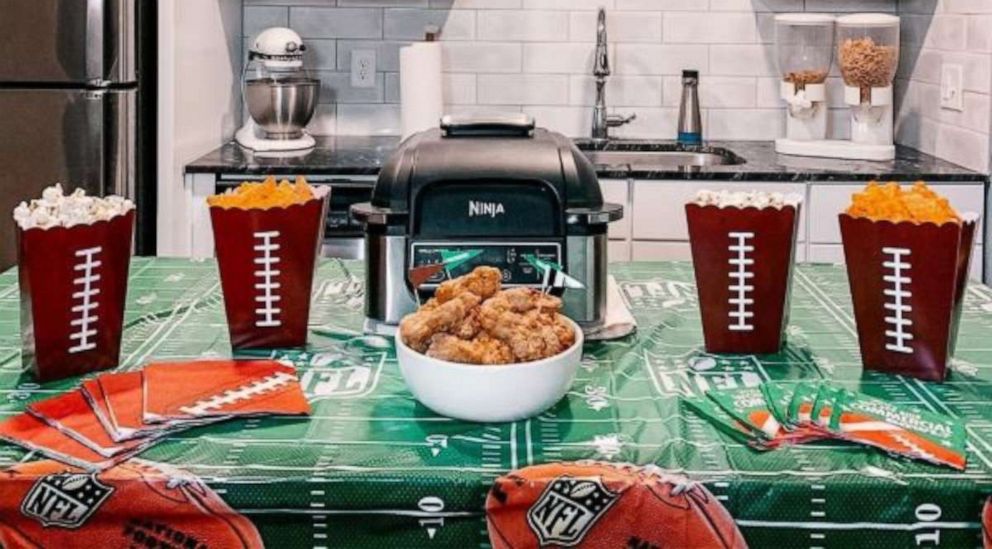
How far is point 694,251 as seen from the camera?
58.1 inches

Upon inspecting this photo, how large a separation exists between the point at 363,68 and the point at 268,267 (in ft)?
8.12

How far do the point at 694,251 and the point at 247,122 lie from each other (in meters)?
2.49

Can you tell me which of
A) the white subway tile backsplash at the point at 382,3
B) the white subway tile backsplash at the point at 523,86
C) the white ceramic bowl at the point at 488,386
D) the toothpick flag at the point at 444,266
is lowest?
the white ceramic bowl at the point at 488,386

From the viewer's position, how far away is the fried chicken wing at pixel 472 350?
3.95 feet

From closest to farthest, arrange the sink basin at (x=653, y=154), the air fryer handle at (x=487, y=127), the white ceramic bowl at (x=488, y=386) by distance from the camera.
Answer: the white ceramic bowl at (x=488, y=386)
the air fryer handle at (x=487, y=127)
the sink basin at (x=653, y=154)

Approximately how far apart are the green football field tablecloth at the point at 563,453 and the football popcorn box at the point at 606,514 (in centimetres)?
2

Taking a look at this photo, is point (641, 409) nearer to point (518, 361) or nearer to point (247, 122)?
point (518, 361)

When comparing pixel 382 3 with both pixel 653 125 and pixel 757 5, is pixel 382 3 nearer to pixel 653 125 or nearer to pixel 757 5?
pixel 653 125

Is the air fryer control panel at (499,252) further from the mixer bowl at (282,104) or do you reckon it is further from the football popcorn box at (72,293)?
the mixer bowl at (282,104)

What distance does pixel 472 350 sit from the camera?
1208 mm

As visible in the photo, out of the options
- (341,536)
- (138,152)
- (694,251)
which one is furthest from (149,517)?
(138,152)

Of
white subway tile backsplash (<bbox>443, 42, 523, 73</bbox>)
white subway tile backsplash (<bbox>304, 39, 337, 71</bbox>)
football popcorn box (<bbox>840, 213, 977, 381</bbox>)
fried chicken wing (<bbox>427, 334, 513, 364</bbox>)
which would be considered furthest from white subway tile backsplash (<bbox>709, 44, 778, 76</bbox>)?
fried chicken wing (<bbox>427, 334, 513, 364</bbox>)

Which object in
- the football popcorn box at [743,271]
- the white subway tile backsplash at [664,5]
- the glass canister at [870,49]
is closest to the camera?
the football popcorn box at [743,271]

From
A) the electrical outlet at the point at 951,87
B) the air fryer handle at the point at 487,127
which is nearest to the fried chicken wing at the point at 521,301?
the air fryer handle at the point at 487,127
